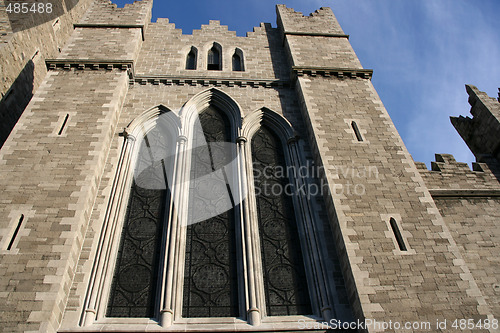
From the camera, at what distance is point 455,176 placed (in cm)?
954

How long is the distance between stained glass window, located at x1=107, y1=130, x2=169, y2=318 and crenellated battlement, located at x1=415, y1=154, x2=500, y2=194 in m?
5.98

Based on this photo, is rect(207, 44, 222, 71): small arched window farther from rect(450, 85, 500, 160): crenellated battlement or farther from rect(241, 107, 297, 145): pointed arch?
rect(450, 85, 500, 160): crenellated battlement

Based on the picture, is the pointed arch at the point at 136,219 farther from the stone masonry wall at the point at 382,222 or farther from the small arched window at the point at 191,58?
the stone masonry wall at the point at 382,222

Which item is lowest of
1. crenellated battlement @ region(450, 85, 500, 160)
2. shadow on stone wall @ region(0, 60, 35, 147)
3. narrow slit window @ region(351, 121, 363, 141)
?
narrow slit window @ region(351, 121, 363, 141)

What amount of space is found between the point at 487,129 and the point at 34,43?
13.4 meters

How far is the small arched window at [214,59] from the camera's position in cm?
1274

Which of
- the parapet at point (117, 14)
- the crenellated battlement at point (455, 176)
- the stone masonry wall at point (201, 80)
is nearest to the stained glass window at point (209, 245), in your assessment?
the stone masonry wall at point (201, 80)

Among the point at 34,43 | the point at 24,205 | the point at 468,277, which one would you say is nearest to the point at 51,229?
the point at 24,205

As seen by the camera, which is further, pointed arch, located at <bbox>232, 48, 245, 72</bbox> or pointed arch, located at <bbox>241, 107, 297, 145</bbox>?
pointed arch, located at <bbox>232, 48, 245, 72</bbox>

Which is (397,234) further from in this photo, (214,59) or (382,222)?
(214,59)

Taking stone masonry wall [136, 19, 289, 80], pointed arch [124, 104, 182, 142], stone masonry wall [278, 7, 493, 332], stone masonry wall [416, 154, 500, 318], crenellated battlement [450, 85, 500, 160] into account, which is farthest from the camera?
stone masonry wall [136, 19, 289, 80]

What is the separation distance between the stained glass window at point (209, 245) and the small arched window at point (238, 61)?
335cm

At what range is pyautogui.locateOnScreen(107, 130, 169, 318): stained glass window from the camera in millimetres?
6839

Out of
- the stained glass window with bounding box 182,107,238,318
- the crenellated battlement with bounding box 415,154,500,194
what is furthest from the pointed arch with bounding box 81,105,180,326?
the crenellated battlement with bounding box 415,154,500,194
